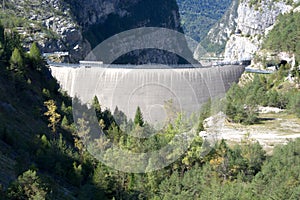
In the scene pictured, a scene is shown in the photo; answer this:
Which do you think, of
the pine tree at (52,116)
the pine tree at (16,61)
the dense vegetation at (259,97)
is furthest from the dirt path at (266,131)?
the pine tree at (16,61)

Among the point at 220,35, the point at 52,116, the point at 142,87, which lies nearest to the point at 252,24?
the point at 142,87

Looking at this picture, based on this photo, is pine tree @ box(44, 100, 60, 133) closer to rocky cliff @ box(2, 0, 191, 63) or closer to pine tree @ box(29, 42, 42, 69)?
pine tree @ box(29, 42, 42, 69)

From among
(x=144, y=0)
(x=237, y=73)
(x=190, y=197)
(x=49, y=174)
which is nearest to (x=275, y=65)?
(x=237, y=73)

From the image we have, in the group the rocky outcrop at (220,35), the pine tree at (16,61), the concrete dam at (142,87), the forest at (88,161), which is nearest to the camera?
the forest at (88,161)

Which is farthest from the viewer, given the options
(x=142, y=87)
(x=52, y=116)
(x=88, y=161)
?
(x=142, y=87)

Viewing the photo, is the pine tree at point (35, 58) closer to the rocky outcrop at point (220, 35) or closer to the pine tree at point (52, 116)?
the pine tree at point (52, 116)

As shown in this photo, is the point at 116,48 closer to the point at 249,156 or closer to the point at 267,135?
the point at 267,135

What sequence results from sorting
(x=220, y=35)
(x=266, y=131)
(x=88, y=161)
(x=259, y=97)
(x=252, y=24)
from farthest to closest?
1. (x=220, y=35)
2. (x=252, y=24)
3. (x=259, y=97)
4. (x=266, y=131)
5. (x=88, y=161)

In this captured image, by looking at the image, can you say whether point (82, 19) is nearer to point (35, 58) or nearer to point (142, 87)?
point (142, 87)
